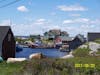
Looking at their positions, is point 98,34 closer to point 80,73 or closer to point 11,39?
point 11,39

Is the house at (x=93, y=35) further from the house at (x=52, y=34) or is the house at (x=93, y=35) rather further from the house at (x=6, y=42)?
the house at (x=52, y=34)

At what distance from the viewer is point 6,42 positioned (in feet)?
194

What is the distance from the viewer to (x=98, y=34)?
70.8m

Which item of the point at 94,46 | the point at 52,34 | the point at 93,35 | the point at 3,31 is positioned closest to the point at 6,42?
the point at 3,31

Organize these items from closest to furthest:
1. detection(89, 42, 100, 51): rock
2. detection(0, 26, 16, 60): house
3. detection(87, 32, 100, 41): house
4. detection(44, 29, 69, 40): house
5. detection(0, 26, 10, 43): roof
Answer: detection(89, 42, 100, 51): rock, detection(0, 26, 16, 60): house, detection(0, 26, 10, 43): roof, detection(87, 32, 100, 41): house, detection(44, 29, 69, 40): house

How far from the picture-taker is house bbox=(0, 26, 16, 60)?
5744cm

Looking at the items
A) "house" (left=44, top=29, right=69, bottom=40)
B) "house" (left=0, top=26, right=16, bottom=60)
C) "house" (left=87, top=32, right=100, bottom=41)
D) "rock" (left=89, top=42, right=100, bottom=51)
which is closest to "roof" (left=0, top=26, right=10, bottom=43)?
"house" (left=0, top=26, right=16, bottom=60)

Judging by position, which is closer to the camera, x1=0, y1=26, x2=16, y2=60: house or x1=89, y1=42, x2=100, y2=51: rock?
x1=89, y1=42, x2=100, y2=51: rock

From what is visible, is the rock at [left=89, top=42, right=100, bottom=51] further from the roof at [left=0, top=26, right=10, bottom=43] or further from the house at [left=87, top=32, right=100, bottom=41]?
the house at [left=87, top=32, right=100, bottom=41]

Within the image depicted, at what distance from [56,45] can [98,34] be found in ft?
245

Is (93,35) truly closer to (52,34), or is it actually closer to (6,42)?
(6,42)

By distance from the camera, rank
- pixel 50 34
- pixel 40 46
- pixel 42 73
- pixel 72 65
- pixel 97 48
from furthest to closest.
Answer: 1. pixel 50 34
2. pixel 40 46
3. pixel 97 48
4. pixel 72 65
5. pixel 42 73

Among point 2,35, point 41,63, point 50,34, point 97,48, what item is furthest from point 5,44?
point 50,34

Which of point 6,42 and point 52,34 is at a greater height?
point 6,42
